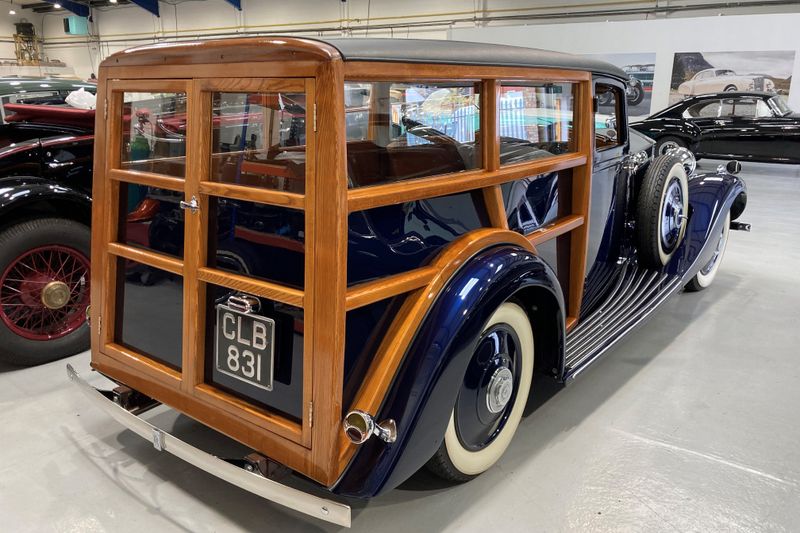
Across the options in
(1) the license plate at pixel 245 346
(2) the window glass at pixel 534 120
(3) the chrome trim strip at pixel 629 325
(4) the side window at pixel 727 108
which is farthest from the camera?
(4) the side window at pixel 727 108

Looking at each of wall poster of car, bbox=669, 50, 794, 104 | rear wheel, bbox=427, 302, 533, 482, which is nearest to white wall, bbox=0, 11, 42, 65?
wall poster of car, bbox=669, 50, 794, 104

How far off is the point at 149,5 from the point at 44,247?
1841 centimetres

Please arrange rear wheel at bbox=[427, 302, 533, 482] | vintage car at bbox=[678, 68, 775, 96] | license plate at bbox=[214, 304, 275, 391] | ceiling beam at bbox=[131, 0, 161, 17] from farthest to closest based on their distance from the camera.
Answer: ceiling beam at bbox=[131, 0, 161, 17] < vintage car at bbox=[678, 68, 775, 96] < rear wheel at bbox=[427, 302, 533, 482] < license plate at bbox=[214, 304, 275, 391]

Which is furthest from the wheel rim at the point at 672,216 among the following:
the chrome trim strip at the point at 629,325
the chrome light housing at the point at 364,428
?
the chrome light housing at the point at 364,428

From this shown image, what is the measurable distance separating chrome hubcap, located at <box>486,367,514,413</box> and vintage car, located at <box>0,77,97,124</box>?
467 centimetres

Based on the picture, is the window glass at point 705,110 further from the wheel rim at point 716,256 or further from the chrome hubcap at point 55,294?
the chrome hubcap at point 55,294

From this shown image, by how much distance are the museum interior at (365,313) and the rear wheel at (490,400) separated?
1 centimetres

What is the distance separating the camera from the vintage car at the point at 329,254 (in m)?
1.72

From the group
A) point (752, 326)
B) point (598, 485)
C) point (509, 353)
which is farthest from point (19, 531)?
point (752, 326)

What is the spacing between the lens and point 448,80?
2.00m

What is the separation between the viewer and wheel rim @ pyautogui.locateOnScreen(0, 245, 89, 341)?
10.7 ft

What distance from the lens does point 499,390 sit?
232cm

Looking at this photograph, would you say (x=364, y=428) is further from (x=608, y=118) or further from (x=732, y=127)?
(x=732, y=127)

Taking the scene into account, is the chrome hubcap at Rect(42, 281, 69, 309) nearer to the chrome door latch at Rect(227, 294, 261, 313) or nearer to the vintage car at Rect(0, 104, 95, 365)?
the vintage car at Rect(0, 104, 95, 365)
